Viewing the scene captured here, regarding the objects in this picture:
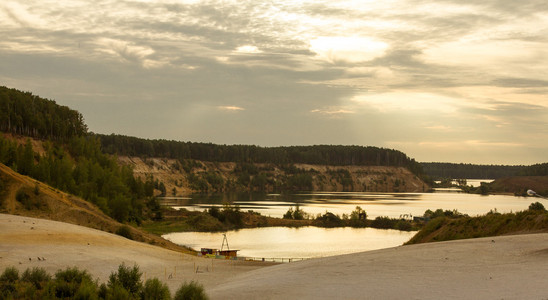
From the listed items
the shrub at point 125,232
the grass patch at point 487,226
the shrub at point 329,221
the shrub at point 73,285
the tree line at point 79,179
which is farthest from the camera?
the shrub at point 329,221

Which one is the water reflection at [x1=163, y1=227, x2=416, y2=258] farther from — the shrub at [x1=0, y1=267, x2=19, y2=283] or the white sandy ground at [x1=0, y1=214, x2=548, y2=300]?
the shrub at [x1=0, y1=267, x2=19, y2=283]

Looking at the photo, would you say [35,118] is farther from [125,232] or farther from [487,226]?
[487,226]

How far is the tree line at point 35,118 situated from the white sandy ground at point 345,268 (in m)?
97.7

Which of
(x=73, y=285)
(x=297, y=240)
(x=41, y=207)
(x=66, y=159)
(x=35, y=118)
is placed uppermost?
(x=35, y=118)

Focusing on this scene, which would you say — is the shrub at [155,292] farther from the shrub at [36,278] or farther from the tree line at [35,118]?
the tree line at [35,118]

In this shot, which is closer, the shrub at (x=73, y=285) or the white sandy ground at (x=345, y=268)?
the shrub at (x=73, y=285)

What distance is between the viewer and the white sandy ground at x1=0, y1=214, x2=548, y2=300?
24.1 meters

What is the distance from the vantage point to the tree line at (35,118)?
13888 cm

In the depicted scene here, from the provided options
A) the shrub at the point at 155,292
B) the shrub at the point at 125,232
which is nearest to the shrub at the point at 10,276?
the shrub at the point at 155,292

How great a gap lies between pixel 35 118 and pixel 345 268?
416 ft

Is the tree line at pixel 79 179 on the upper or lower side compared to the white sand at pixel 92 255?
upper

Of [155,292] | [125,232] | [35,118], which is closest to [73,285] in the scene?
[155,292]

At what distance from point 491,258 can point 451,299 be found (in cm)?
1037

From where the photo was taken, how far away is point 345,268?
33125mm
